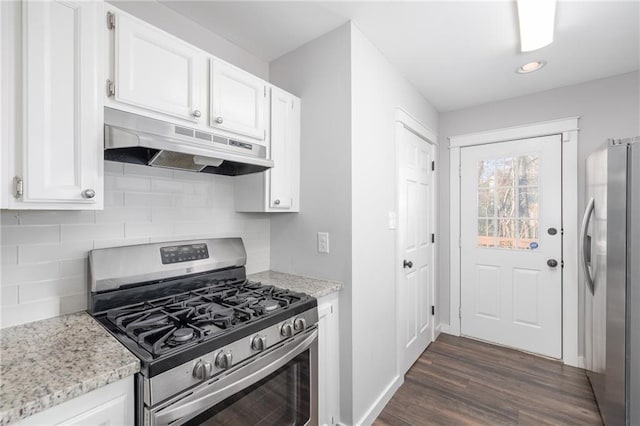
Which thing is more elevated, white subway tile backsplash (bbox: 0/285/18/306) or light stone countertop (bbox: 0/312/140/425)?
white subway tile backsplash (bbox: 0/285/18/306)

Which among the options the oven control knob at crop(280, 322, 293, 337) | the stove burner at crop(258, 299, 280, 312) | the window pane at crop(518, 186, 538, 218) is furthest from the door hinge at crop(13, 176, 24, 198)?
the window pane at crop(518, 186, 538, 218)

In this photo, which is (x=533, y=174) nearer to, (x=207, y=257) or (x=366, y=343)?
(x=366, y=343)

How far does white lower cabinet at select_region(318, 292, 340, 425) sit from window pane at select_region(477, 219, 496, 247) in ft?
6.90

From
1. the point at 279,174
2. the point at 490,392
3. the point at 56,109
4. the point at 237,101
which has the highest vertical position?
the point at 237,101

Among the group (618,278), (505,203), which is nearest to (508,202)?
(505,203)

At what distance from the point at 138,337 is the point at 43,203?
1.91ft

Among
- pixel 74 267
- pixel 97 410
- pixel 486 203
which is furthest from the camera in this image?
pixel 486 203

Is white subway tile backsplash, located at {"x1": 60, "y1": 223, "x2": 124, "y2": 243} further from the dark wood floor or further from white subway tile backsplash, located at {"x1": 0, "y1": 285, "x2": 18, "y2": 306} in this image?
the dark wood floor

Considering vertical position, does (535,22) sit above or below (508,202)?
above

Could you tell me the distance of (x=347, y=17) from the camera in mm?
1743

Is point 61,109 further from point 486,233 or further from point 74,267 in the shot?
point 486,233

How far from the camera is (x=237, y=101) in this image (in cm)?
162

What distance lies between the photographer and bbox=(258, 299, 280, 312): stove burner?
136 cm

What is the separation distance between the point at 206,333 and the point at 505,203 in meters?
3.04
